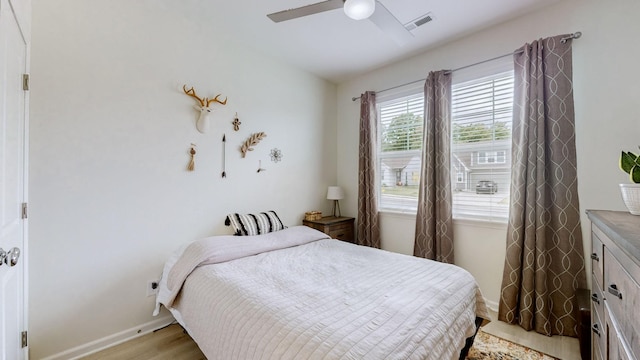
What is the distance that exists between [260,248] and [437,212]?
6.07 feet

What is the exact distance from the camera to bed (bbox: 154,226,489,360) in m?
Result: 1.04

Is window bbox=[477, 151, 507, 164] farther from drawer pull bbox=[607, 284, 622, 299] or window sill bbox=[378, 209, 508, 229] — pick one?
drawer pull bbox=[607, 284, 622, 299]

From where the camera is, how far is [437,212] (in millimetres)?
2727

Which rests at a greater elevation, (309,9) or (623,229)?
(309,9)

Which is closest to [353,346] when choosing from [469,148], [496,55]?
[469,148]

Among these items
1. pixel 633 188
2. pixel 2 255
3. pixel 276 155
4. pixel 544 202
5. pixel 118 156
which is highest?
pixel 276 155

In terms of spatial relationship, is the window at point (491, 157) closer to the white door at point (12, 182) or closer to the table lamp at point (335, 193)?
the table lamp at point (335, 193)

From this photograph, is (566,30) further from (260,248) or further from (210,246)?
(210,246)

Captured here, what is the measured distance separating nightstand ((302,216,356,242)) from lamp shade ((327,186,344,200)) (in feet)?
0.97

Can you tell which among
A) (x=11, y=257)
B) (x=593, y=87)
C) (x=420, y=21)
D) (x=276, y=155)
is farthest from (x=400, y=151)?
(x=11, y=257)

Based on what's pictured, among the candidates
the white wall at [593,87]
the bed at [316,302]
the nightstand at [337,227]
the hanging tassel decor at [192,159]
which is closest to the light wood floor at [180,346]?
the bed at [316,302]

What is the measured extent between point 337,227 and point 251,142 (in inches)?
59.2

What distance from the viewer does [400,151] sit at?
3229 mm

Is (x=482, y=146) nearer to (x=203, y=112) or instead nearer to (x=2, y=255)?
(x=203, y=112)
